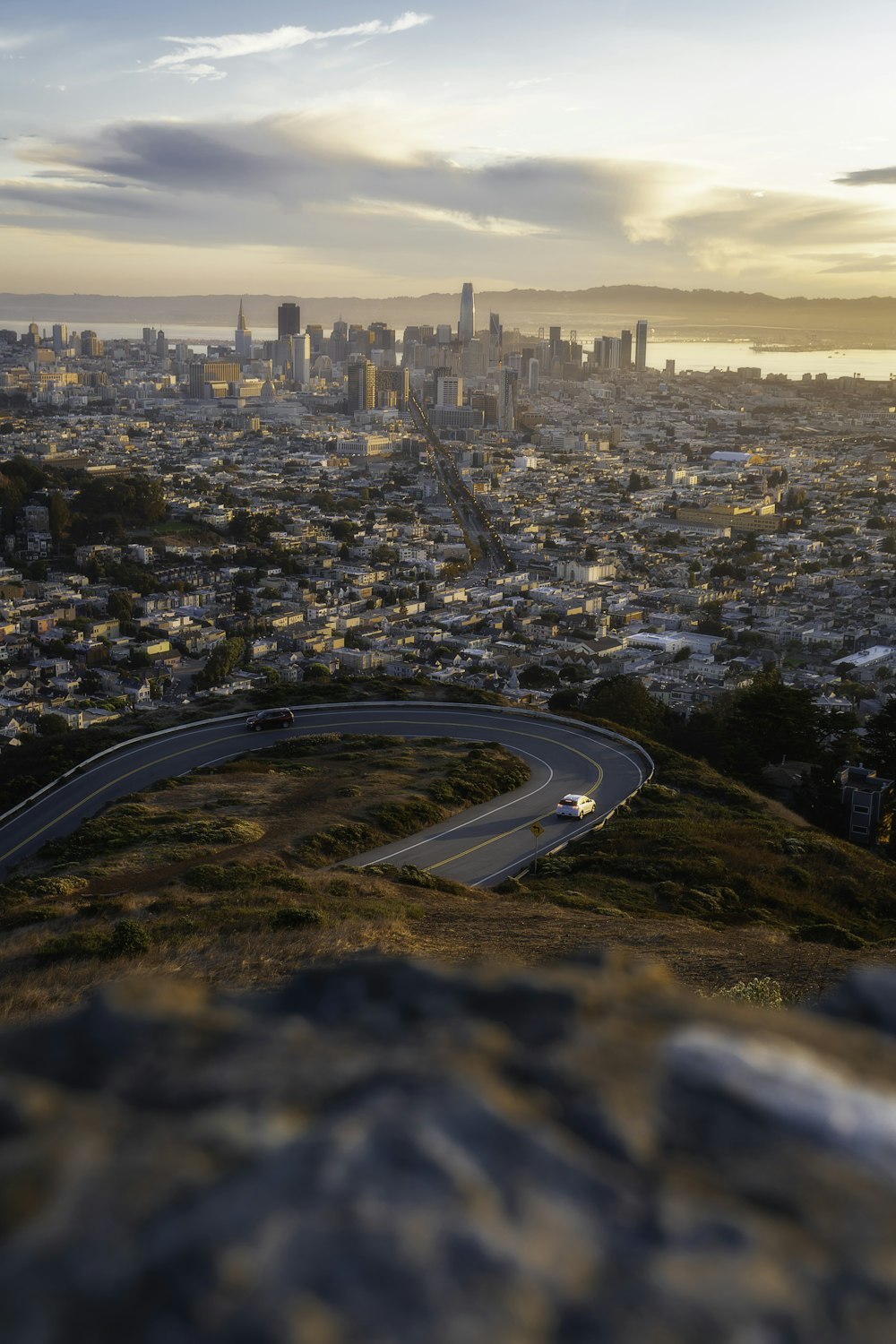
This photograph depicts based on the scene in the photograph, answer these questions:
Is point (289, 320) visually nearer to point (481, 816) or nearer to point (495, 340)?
point (495, 340)

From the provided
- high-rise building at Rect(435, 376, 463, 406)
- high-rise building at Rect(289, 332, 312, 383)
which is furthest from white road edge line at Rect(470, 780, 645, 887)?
high-rise building at Rect(289, 332, 312, 383)

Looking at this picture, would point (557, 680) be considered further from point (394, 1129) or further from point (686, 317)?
point (686, 317)

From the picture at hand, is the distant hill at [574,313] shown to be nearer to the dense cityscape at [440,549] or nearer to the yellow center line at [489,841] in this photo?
the dense cityscape at [440,549]

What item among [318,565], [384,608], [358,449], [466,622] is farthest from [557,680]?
[358,449]

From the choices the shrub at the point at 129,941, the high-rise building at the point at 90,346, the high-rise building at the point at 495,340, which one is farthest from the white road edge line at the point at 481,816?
the high-rise building at the point at 90,346

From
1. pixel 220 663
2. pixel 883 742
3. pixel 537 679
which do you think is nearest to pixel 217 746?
pixel 883 742

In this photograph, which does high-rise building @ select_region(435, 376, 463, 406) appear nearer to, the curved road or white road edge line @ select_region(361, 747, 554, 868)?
the curved road
